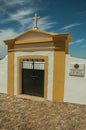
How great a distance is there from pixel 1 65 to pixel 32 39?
3.40m

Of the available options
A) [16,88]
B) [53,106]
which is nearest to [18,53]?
[16,88]

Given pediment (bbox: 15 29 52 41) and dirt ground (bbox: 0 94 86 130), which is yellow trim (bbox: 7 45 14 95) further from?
dirt ground (bbox: 0 94 86 130)

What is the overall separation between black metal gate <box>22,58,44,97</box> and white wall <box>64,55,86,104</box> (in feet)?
→ 6.00

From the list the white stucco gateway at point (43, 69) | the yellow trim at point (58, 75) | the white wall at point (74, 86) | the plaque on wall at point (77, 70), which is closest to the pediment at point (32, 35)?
the white stucco gateway at point (43, 69)

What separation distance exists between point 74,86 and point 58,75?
1137 mm

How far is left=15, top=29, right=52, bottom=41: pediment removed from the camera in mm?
9139

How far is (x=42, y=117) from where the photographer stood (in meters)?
6.79

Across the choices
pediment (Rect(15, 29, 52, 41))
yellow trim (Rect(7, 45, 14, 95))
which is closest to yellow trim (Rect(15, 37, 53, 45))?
pediment (Rect(15, 29, 52, 41))

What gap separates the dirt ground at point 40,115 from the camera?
235 inches

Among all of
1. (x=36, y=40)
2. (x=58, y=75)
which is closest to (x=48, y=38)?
(x=36, y=40)

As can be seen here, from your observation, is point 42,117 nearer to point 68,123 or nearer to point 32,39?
point 68,123

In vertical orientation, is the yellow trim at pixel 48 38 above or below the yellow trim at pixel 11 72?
above

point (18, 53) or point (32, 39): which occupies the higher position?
point (32, 39)

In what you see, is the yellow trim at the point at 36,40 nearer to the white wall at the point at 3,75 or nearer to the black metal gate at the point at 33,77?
the black metal gate at the point at 33,77
